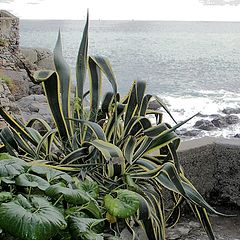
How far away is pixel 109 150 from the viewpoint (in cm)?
159

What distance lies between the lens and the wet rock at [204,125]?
14.3m

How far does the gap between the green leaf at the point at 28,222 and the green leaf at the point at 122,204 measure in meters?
0.30

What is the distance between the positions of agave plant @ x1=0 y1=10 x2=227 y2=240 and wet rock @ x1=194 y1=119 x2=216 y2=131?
40.7 feet

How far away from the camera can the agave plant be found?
5.09 feet

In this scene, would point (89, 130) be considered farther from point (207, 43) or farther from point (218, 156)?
point (207, 43)

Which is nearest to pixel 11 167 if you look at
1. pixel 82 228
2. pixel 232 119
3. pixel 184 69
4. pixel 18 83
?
pixel 82 228

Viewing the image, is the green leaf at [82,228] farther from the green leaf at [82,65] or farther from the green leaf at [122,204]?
the green leaf at [82,65]

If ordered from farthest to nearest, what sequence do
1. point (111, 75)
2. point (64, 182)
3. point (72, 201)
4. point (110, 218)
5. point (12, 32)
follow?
point (12, 32) → point (111, 75) → point (110, 218) → point (64, 182) → point (72, 201)

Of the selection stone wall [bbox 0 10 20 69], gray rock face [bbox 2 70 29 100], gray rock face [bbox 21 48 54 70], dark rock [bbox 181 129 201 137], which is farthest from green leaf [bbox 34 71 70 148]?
gray rock face [bbox 21 48 54 70]

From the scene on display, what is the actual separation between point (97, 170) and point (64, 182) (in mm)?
422

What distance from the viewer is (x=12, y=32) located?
1099 cm

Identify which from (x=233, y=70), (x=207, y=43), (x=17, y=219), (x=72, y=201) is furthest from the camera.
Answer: (x=207, y=43)

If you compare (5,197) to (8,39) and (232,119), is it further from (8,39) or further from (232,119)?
(232,119)

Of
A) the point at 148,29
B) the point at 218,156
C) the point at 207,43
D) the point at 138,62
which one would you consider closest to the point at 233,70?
the point at 138,62
